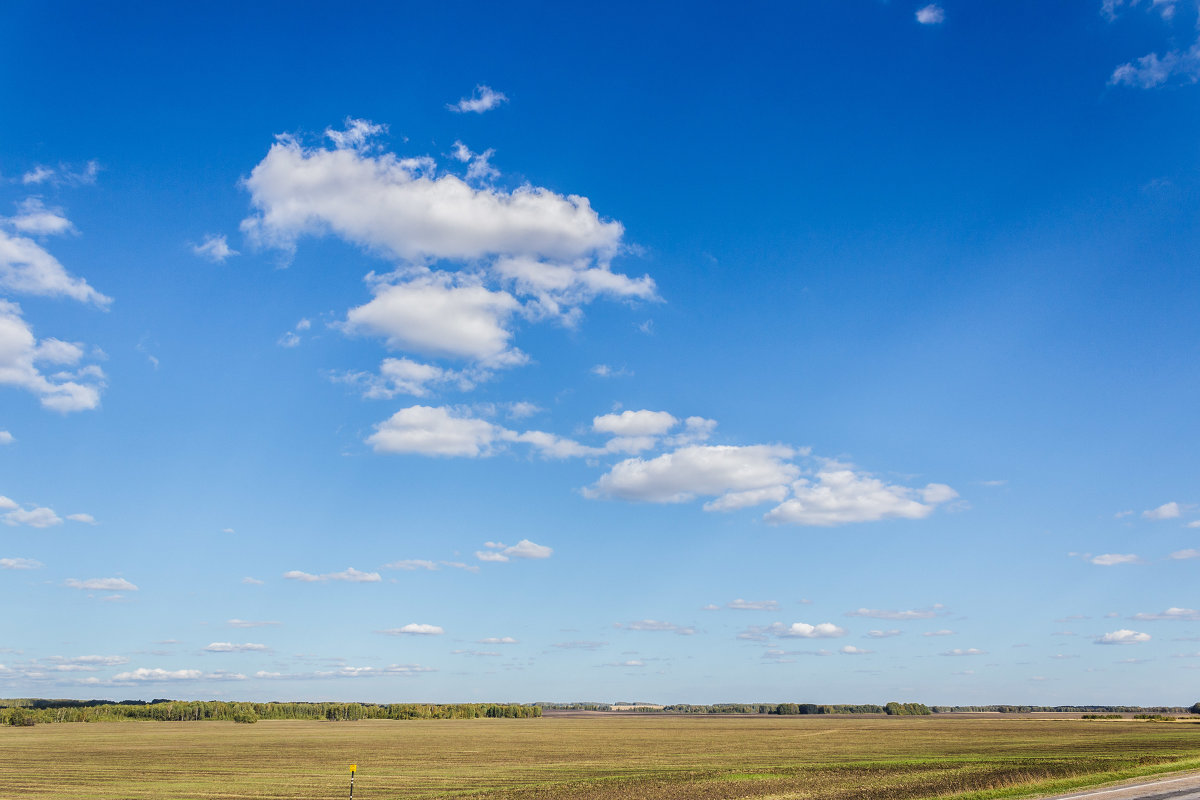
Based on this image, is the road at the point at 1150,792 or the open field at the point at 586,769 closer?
the road at the point at 1150,792

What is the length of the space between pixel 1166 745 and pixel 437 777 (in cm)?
6391

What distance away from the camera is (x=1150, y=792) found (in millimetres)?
29781

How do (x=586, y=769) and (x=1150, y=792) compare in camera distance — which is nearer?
(x=1150, y=792)

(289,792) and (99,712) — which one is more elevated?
(289,792)

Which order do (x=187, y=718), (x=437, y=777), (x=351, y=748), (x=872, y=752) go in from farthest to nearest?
(x=187, y=718) < (x=351, y=748) < (x=872, y=752) < (x=437, y=777)

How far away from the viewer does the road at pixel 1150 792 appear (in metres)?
27.9

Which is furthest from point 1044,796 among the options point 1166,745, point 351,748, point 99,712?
point 99,712

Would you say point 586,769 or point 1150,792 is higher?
point 1150,792

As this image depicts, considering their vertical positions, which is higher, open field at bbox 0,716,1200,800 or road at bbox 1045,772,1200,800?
road at bbox 1045,772,1200,800

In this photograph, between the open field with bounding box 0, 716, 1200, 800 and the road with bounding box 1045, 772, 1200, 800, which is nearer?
the road with bounding box 1045, 772, 1200, 800

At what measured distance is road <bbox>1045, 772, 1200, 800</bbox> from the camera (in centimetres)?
2789

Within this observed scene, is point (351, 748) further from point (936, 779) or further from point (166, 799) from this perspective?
point (936, 779)

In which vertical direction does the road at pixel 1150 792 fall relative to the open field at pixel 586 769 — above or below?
above

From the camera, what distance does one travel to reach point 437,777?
48.8m
